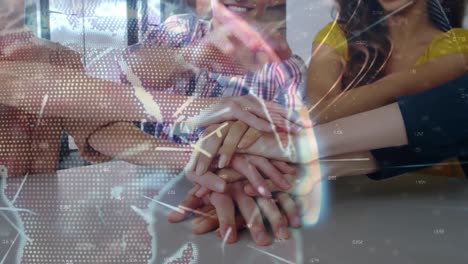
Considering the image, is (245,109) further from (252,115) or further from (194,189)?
(194,189)

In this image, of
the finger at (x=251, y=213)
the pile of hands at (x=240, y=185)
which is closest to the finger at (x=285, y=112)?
the pile of hands at (x=240, y=185)

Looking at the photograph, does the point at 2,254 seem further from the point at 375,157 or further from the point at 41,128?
the point at 375,157

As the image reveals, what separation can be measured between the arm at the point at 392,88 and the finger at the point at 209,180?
15 cm

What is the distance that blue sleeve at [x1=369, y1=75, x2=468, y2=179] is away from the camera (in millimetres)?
649

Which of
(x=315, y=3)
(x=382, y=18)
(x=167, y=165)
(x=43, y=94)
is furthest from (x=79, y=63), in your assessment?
(x=382, y=18)

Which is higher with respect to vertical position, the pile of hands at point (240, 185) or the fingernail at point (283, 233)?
the pile of hands at point (240, 185)

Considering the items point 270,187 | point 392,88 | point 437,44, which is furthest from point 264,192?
point 437,44

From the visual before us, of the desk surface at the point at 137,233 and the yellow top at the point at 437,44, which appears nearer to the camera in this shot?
the desk surface at the point at 137,233

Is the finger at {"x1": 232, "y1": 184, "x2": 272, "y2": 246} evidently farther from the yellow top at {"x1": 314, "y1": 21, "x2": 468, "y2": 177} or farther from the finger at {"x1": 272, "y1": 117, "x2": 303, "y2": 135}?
the yellow top at {"x1": 314, "y1": 21, "x2": 468, "y2": 177}

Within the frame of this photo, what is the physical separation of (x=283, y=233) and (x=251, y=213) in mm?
45

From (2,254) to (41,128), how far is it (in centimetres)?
15

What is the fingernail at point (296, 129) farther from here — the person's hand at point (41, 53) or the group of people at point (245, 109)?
the person's hand at point (41, 53)

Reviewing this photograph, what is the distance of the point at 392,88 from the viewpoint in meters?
0.66

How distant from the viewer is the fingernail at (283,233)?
1.86 feet
